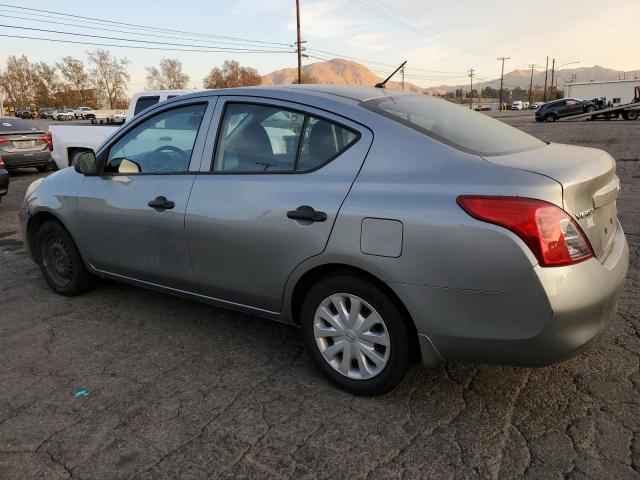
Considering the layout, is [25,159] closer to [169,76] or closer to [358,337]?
[358,337]

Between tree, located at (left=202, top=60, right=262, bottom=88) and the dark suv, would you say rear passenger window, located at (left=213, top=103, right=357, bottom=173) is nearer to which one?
the dark suv

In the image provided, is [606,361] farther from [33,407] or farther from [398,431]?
[33,407]

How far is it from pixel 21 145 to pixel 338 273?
1228 cm

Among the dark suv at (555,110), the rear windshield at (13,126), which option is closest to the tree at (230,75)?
the dark suv at (555,110)

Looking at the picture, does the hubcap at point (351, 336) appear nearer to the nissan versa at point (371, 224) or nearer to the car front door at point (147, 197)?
the nissan versa at point (371, 224)

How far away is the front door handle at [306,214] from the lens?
2658 millimetres

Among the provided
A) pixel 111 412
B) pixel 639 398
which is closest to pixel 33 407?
pixel 111 412

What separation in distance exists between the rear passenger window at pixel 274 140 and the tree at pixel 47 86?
108 m

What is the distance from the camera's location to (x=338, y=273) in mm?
2707

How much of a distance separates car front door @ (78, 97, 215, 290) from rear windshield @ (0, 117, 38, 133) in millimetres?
10211

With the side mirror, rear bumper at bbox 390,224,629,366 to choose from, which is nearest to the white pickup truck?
the side mirror

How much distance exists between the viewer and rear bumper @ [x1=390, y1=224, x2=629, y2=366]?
7.18 ft

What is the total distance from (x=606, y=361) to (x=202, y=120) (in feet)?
9.47

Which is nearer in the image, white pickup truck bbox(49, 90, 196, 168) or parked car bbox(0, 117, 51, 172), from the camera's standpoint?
white pickup truck bbox(49, 90, 196, 168)
